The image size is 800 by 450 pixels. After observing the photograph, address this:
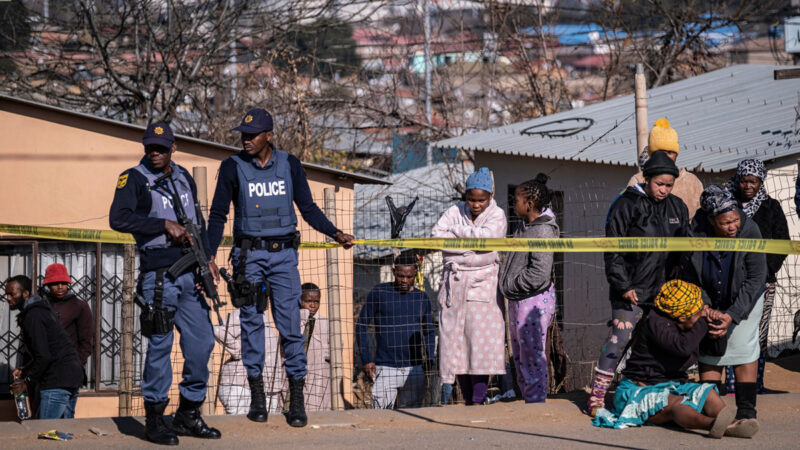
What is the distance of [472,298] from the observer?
7.25m

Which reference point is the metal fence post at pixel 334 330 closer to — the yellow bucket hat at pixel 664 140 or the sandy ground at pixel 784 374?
the yellow bucket hat at pixel 664 140

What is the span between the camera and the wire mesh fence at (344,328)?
7.97 meters

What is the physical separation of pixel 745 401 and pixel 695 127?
6497 mm

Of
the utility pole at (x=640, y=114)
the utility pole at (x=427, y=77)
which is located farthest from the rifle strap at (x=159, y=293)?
the utility pole at (x=427, y=77)

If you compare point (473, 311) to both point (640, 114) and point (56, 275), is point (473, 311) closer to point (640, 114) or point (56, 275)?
point (640, 114)

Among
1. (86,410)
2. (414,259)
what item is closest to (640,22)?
(414,259)

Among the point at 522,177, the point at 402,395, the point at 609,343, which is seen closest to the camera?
the point at 609,343

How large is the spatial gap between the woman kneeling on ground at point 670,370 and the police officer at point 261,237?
2194mm

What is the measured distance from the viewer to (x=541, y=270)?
697 cm

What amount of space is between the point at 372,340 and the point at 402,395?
891 mm

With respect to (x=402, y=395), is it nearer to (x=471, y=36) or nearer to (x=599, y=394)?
(x=599, y=394)

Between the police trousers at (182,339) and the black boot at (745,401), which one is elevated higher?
the police trousers at (182,339)

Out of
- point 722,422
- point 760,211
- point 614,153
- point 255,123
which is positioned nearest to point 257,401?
point 255,123

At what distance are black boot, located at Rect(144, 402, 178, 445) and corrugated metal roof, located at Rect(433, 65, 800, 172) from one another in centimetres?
608
